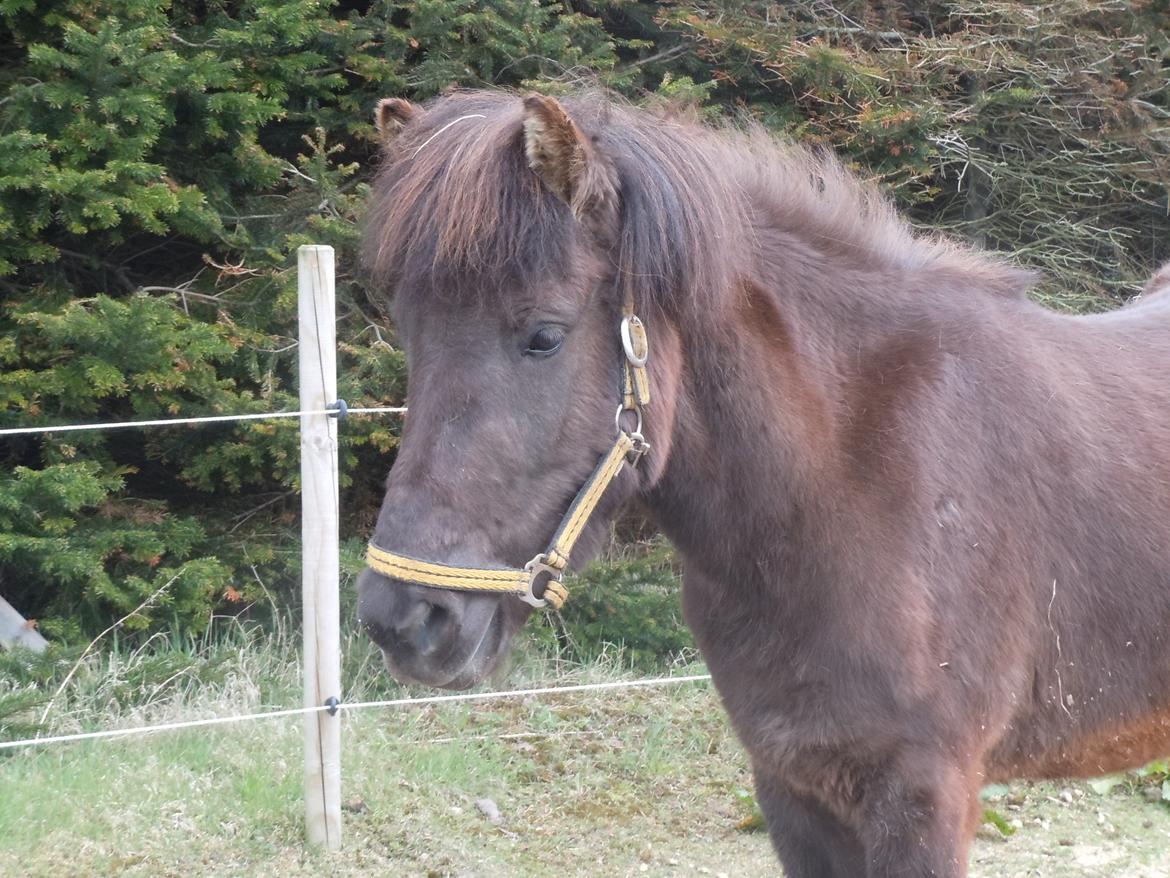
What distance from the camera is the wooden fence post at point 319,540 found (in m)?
3.51

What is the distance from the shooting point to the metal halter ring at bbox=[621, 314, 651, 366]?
79.0 inches

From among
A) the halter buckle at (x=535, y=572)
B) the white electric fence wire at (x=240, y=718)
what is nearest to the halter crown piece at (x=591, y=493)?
the halter buckle at (x=535, y=572)

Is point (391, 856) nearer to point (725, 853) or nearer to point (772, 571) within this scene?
point (725, 853)

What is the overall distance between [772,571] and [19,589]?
437cm

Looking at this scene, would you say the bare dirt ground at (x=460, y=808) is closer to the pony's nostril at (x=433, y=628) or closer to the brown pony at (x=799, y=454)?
the brown pony at (x=799, y=454)

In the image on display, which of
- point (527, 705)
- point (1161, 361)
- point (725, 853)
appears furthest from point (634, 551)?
point (1161, 361)

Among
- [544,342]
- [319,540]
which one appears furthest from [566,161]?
[319,540]

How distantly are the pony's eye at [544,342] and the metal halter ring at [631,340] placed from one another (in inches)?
5.7

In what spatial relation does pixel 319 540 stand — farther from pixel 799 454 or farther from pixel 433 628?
pixel 799 454

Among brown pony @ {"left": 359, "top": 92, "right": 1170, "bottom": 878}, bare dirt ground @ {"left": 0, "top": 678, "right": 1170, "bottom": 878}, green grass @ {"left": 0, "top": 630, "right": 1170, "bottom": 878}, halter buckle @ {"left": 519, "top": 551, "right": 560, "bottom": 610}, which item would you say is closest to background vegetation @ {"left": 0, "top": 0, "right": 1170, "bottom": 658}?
green grass @ {"left": 0, "top": 630, "right": 1170, "bottom": 878}

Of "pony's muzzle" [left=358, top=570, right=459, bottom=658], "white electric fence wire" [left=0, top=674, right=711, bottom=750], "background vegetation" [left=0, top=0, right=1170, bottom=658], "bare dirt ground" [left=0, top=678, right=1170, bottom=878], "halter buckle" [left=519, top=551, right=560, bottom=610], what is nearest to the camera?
"pony's muzzle" [left=358, top=570, right=459, bottom=658]

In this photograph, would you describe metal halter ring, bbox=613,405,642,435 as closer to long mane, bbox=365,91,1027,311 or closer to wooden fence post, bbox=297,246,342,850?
long mane, bbox=365,91,1027,311

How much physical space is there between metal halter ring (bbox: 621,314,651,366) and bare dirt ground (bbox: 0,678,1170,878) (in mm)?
2363

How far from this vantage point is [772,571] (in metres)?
2.28
